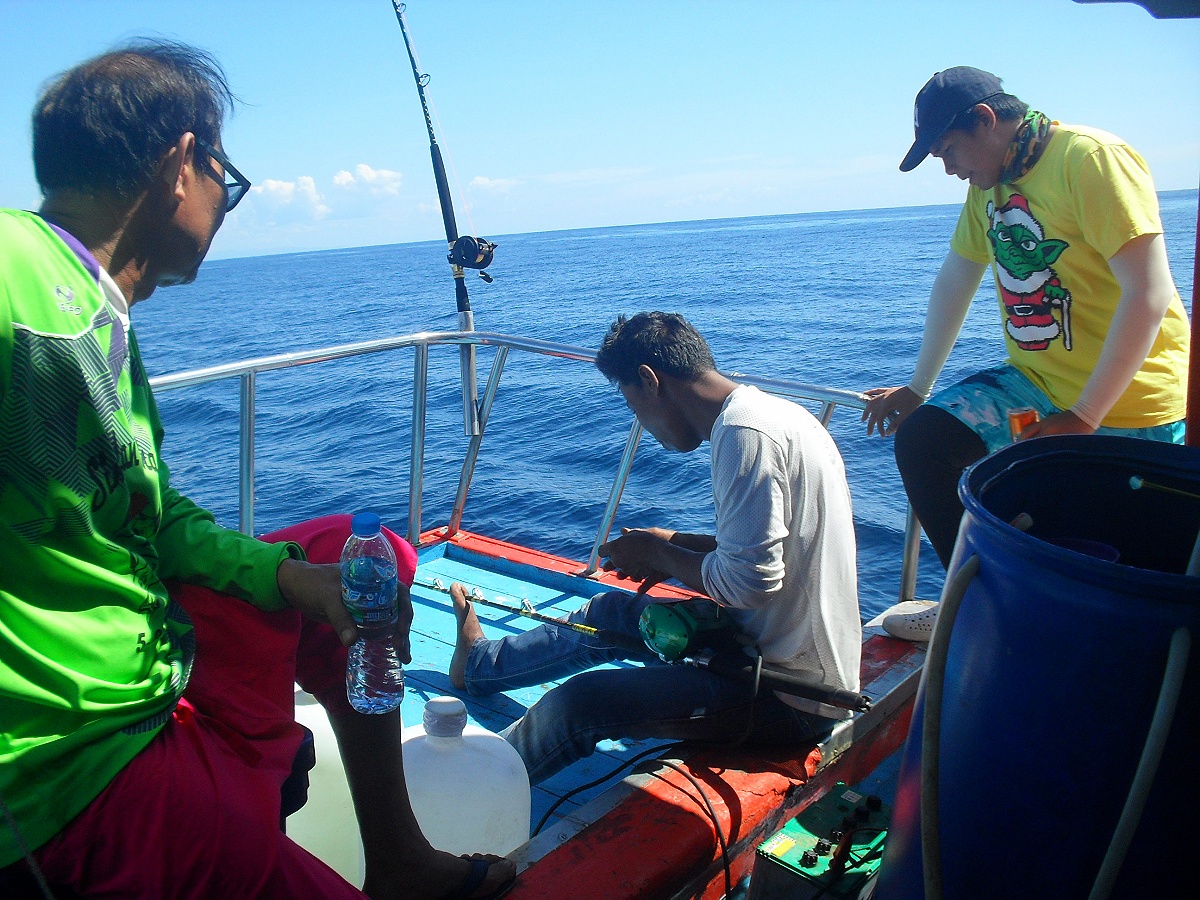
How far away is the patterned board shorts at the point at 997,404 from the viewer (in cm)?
272

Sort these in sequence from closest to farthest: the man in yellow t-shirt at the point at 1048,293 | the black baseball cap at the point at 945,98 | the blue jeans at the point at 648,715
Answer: the blue jeans at the point at 648,715 → the man in yellow t-shirt at the point at 1048,293 → the black baseball cap at the point at 945,98

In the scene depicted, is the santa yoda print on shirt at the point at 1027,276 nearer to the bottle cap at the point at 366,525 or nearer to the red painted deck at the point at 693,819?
the red painted deck at the point at 693,819

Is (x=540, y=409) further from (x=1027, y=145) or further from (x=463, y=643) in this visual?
(x=1027, y=145)

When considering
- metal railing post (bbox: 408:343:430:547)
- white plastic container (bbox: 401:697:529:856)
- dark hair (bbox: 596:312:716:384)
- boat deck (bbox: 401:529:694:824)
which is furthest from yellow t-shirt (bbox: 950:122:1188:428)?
metal railing post (bbox: 408:343:430:547)

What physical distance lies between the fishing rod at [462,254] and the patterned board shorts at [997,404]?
211cm

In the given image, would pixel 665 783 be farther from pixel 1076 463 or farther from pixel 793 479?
pixel 1076 463

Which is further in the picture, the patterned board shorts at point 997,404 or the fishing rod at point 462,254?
the fishing rod at point 462,254

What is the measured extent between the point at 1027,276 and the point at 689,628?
1549mm

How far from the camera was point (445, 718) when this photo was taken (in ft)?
7.13

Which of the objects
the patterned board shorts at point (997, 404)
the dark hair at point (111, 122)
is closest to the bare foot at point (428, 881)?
the dark hair at point (111, 122)

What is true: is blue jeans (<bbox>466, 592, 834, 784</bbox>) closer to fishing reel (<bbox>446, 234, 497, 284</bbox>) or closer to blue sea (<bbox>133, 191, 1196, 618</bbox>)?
fishing reel (<bbox>446, 234, 497, 284</bbox>)

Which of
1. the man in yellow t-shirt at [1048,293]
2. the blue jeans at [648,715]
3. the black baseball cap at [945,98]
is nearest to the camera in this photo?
the blue jeans at [648,715]

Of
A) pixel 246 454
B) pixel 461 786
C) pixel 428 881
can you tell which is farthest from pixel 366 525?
pixel 246 454

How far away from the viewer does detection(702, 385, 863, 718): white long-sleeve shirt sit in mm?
2172
